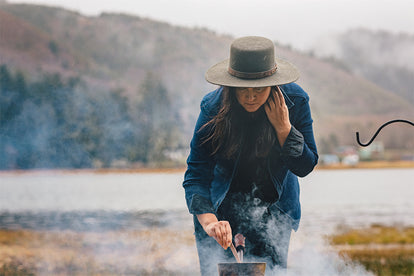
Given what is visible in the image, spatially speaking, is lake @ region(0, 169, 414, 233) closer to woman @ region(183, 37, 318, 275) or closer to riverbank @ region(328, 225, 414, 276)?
riverbank @ region(328, 225, 414, 276)

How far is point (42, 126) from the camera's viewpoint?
17938 millimetres

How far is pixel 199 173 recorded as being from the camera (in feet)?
13.3

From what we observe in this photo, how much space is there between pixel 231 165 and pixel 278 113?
56 centimetres

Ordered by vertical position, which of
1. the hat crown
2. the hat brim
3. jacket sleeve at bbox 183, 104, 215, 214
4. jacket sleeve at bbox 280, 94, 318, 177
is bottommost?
jacket sleeve at bbox 183, 104, 215, 214

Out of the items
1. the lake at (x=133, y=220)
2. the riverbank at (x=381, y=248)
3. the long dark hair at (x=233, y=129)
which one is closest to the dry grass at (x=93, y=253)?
the lake at (x=133, y=220)

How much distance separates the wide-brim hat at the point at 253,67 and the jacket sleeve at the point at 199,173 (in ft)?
1.32

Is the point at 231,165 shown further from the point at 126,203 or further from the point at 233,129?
the point at 126,203

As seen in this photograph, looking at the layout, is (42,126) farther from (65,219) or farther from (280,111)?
(280,111)

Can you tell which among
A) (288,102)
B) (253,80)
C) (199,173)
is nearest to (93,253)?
(199,173)

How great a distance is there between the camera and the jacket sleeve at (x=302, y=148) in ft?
12.4

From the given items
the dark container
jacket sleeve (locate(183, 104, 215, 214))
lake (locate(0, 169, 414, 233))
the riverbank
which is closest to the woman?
jacket sleeve (locate(183, 104, 215, 214))

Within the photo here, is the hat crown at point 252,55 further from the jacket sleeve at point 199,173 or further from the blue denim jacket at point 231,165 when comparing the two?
the jacket sleeve at point 199,173

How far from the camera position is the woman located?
12.1 ft

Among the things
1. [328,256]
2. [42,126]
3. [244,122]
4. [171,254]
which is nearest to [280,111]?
[244,122]
